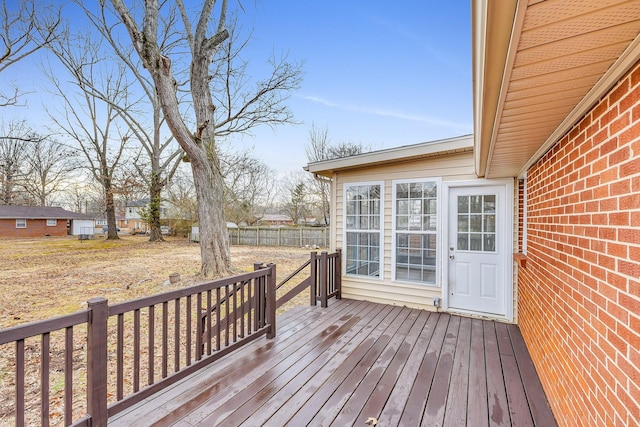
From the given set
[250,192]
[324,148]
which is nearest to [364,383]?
[324,148]

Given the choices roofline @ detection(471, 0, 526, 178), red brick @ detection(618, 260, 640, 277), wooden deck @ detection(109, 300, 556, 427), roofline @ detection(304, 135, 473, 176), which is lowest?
wooden deck @ detection(109, 300, 556, 427)

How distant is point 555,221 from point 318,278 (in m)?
3.12

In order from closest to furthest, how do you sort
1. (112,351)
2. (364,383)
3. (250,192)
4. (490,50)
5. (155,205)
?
(490,50) → (364,383) → (112,351) → (155,205) → (250,192)

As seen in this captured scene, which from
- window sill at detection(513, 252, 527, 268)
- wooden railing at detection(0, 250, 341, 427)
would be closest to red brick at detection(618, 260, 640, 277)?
window sill at detection(513, 252, 527, 268)

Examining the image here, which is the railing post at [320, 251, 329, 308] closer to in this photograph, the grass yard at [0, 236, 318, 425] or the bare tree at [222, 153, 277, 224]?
the grass yard at [0, 236, 318, 425]

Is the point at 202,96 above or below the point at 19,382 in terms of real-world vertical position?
above

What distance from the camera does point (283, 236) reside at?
1509 centimetres

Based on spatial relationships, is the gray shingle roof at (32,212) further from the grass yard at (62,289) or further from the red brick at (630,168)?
the red brick at (630,168)

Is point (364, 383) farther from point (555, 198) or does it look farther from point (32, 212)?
point (32, 212)

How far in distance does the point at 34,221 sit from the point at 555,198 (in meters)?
31.9

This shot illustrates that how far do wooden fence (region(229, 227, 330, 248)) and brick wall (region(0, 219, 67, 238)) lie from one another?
1854cm

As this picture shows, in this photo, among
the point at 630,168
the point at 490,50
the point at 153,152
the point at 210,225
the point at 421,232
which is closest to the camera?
the point at 490,50

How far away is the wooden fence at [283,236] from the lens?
14.1 meters

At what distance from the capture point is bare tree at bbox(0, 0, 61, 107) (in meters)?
7.23
